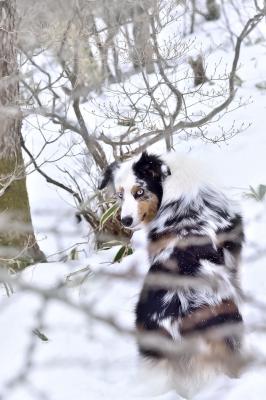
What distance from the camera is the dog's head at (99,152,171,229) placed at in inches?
147

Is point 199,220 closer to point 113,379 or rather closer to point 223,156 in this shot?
point 113,379

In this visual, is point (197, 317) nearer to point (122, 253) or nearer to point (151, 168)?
point (151, 168)

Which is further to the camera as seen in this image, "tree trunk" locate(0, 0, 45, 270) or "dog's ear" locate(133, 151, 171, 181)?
"tree trunk" locate(0, 0, 45, 270)

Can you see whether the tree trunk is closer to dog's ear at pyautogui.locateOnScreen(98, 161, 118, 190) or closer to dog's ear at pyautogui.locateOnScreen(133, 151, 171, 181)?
dog's ear at pyautogui.locateOnScreen(98, 161, 118, 190)

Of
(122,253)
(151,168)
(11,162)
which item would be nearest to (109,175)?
(151,168)

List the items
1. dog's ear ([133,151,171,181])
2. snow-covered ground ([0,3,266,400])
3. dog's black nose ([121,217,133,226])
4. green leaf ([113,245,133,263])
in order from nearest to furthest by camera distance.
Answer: snow-covered ground ([0,3,266,400]) < dog's black nose ([121,217,133,226]) < dog's ear ([133,151,171,181]) < green leaf ([113,245,133,263])

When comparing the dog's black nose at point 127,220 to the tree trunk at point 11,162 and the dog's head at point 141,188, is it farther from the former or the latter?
the tree trunk at point 11,162

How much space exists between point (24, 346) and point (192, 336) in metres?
1.43

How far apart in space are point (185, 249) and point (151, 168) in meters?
0.83

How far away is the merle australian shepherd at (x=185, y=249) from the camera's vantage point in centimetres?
302

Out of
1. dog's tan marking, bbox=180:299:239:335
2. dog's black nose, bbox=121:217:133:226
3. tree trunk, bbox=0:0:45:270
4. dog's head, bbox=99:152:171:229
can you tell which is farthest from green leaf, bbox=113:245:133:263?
dog's tan marking, bbox=180:299:239:335

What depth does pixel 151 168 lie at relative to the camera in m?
3.89

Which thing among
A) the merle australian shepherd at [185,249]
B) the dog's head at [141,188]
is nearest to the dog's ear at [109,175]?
the merle australian shepherd at [185,249]

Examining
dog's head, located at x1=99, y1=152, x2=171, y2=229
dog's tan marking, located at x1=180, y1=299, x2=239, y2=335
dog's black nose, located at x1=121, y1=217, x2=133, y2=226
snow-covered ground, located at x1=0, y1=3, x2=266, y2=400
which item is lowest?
snow-covered ground, located at x1=0, y1=3, x2=266, y2=400
